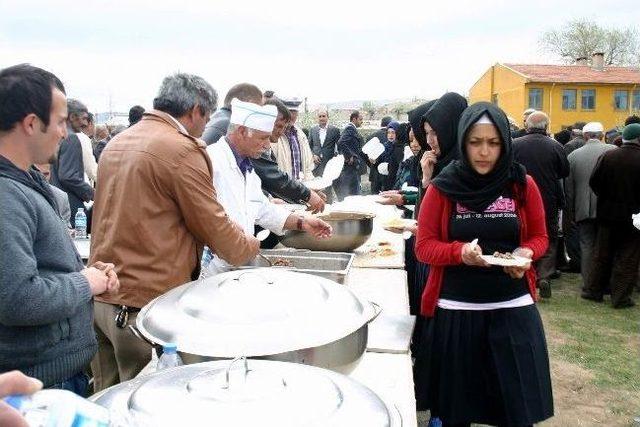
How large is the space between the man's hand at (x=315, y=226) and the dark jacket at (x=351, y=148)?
20.2 feet

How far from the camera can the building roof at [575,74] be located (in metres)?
26.2

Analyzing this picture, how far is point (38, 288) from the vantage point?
50.7 inches

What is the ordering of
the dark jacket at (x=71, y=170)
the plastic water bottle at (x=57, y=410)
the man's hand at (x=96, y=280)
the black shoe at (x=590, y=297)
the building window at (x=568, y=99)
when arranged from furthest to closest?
1. the building window at (x=568, y=99)
2. the black shoe at (x=590, y=297)
3. the dark jacket at (x=71, y=170)
4. the man's hand at (x=96, y=280)
5. the plastic water bottle at (x=57, y=410)

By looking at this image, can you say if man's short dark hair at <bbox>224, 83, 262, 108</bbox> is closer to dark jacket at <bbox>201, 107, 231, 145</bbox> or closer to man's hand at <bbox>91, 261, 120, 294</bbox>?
dark jacket at <bbox>201, 107, 231, 145</bbox>

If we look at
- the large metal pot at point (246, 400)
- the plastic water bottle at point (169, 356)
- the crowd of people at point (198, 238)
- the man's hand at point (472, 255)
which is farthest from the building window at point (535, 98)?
the large metal pot at point (246, 400)

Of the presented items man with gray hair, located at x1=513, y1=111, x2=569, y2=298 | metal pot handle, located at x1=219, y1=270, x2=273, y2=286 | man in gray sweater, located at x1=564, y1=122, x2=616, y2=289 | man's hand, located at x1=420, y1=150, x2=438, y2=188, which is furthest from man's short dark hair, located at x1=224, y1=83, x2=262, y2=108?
man in gray sweater, located at x1=564, y1=122, x2=616, y2=289

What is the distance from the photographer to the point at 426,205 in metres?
2.21

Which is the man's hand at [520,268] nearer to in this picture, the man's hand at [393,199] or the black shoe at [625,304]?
the man's hand at [393,199]

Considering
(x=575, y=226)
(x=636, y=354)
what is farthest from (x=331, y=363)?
(x=575, y=226)

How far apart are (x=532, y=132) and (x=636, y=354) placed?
220cm

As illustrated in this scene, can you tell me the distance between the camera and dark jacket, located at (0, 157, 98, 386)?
1261 mm

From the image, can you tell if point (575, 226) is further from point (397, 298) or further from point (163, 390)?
point (163, 390)

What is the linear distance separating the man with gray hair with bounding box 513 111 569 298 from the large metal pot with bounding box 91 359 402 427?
15.0 ft

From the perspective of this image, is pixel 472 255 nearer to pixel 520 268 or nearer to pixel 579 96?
pixel 520 268
